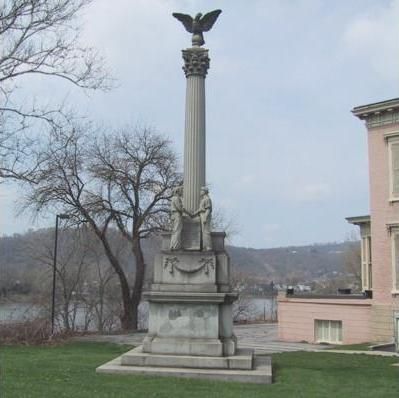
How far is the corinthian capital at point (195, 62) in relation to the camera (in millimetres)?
16141

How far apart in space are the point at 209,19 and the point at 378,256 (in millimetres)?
14951

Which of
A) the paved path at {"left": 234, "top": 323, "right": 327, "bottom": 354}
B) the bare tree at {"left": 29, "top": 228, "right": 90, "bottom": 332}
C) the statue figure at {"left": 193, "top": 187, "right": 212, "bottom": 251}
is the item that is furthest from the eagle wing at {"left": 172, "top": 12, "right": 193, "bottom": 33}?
the bare tree at {"left": 29, "top": 228, "right": 90, "bottom": 332}

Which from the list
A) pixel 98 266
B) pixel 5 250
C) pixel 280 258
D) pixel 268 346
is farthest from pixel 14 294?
pixel 280 258

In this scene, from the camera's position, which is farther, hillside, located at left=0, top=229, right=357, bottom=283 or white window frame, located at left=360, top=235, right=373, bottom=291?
hillside, located at left=0, top=229, right=357, bottom=283

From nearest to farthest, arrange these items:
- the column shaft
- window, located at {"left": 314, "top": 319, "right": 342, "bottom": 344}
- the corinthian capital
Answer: the column shaft
the corinthian capital
window, located at {"left": 314, "top": 319, "right": 342, "bottom": 344}

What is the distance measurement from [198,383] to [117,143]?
21512 millimetres

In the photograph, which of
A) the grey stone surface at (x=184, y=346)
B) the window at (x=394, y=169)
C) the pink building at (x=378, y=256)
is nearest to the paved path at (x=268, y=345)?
the pink building at (x=378, y=256)

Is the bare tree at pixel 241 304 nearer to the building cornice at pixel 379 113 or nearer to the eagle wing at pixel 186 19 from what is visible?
the building cornice at pixel 379 113

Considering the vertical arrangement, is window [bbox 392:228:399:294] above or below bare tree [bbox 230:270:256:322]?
above

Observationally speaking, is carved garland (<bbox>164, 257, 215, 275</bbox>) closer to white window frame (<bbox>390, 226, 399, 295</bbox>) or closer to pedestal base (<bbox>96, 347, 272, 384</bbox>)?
pedestal base (<bbox>96, 347, 272, 384</bbox>)

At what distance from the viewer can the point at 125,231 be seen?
32.6 metres

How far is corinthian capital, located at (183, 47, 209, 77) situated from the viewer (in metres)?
16.1

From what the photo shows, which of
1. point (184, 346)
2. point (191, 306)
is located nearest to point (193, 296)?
point (191, 306)

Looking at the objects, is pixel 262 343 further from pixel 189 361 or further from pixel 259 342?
pixel 189 361
